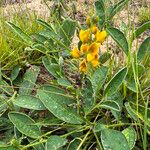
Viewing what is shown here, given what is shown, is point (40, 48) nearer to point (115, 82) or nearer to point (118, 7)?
point (118, 7)

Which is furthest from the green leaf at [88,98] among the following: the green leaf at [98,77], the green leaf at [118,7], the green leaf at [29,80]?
the green leaf at [118,7]

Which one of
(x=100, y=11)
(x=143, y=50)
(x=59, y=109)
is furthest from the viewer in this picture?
(x=100, y=11)

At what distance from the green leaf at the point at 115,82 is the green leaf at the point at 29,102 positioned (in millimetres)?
247

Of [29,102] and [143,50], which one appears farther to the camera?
[143,50]

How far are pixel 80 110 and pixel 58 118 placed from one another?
0.29ft

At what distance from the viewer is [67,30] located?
1.95 m

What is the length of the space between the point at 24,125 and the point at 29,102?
116 millimetres

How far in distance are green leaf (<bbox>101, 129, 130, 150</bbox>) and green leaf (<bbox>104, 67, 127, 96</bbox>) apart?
0.50ft

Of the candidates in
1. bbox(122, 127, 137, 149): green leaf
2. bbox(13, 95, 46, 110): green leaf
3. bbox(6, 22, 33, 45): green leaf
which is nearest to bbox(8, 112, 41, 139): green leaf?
bbox(13, 95, 46, 110): green leaf

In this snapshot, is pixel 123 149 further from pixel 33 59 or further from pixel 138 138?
pixel 33 59

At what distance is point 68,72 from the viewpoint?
199 centimetres

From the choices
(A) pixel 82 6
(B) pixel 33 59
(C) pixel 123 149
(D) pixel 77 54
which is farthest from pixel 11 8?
(C) pixel 123 149

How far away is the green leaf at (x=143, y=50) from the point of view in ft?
5.79

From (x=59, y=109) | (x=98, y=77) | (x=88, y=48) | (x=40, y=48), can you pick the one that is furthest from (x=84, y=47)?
(x=40, y=48)
